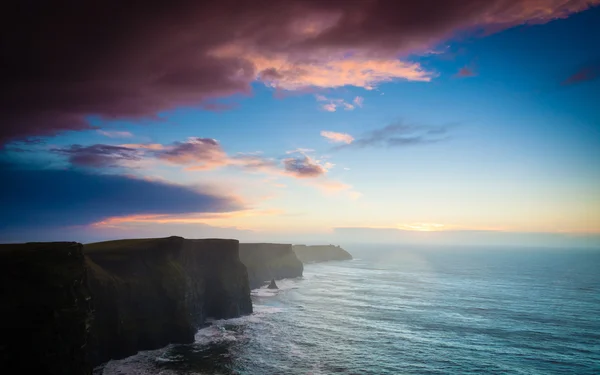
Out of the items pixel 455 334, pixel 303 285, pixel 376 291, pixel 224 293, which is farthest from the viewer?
pixel 303 285

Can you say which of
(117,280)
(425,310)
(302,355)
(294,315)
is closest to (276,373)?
(302,355)

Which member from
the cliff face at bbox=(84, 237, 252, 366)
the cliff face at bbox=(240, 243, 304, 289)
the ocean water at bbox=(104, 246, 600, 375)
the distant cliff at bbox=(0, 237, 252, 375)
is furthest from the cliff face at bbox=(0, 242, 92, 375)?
the cliff face at bbox=(240, 243, 304, 289)

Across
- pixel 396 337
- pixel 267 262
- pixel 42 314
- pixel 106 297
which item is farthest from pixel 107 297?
pixel 267 262

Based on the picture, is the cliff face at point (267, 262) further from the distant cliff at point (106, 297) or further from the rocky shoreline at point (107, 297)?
the rocky shoreline at point (107, 297)

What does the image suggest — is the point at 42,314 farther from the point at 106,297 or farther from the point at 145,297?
the point at 145,297

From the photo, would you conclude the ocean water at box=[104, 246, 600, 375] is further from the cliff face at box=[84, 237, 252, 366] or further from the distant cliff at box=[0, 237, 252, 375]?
the distant cliff at box=[0, 237, 252, 375]

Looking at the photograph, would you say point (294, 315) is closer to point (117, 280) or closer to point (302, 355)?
point (302, 355)
